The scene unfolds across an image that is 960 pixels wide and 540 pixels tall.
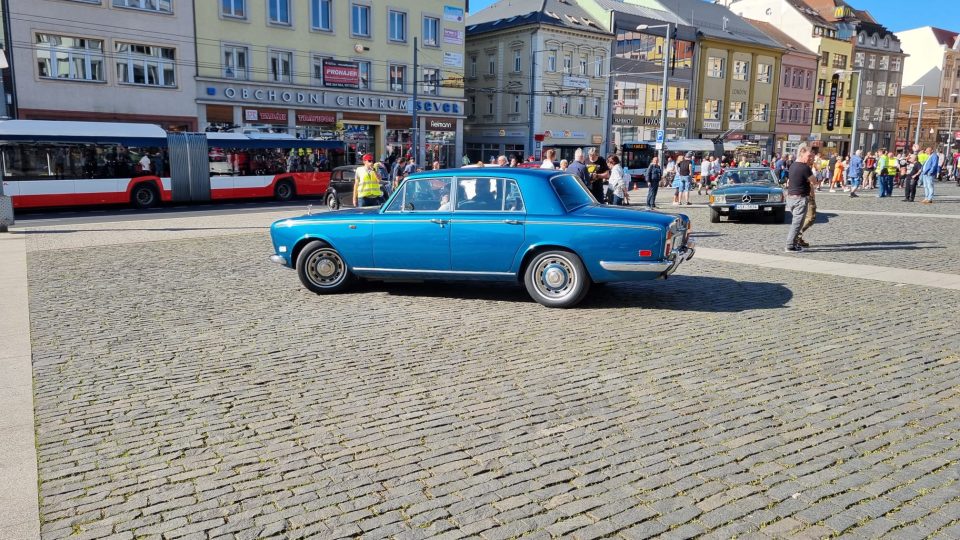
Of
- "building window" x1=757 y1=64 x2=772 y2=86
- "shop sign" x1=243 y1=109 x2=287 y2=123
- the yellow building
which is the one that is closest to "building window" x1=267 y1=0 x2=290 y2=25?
the yellow building

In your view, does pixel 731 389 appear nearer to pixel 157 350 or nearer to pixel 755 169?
pixel 157 350

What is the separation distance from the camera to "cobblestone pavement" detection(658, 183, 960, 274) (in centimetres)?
1203

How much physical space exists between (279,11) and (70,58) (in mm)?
10816

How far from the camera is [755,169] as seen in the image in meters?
19.1

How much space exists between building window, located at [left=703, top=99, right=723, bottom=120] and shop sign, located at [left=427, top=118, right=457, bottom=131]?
80.4 feet

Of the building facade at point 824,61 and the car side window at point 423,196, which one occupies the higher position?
the building facade at point 824,61

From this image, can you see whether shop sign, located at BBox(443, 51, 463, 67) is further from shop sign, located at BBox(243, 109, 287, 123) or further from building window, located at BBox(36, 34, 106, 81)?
building window, located at BBox(36, 34, 106, 81)

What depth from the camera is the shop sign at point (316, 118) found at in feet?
134

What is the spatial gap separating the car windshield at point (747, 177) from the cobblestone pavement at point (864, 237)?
99 centimetres

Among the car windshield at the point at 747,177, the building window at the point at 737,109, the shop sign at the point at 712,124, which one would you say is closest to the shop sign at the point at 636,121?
the shop sign at the point at 712,124

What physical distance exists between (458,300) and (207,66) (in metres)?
32.8

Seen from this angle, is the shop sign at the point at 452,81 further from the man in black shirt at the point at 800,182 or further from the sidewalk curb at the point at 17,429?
the sidewalk curb at the point at 17,429

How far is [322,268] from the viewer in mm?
9180

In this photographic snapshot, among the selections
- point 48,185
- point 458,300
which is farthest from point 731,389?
point 48,185
